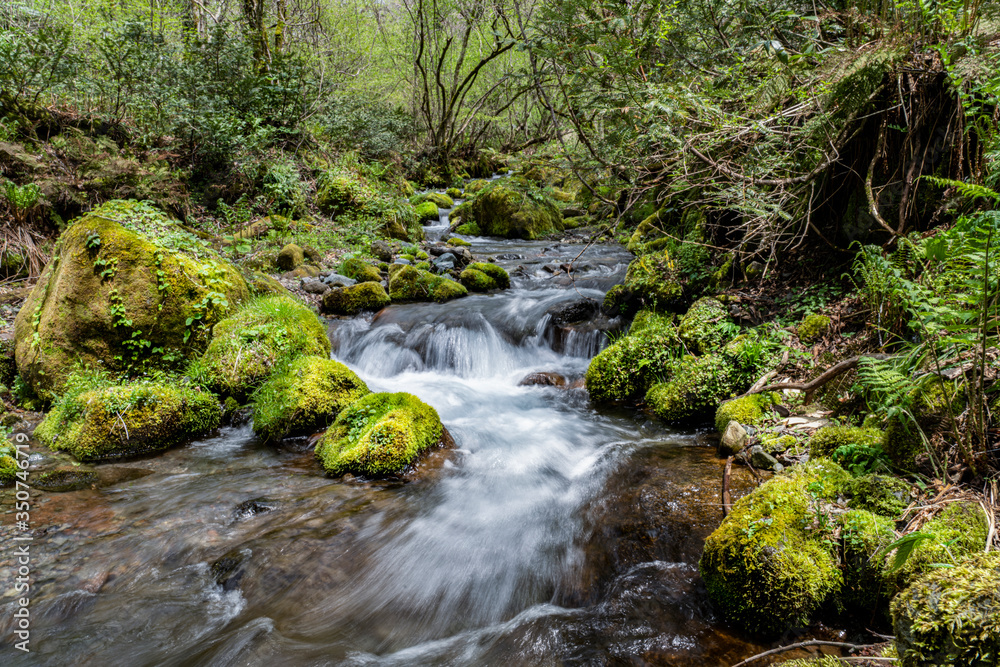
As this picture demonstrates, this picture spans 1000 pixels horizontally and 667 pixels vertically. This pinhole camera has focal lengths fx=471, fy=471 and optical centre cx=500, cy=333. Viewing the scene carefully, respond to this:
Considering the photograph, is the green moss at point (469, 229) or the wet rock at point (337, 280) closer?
→ the wet rock at point (337, 280)

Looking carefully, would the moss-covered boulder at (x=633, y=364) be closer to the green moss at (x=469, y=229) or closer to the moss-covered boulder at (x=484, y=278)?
the moss-covered boulder at (x=484, y=278)

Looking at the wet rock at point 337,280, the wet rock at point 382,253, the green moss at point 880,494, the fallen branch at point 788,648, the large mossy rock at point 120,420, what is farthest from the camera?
the wet rock at point 382,253

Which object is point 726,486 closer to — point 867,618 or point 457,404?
point 867,618

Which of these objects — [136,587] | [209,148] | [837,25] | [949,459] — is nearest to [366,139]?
[209,148]

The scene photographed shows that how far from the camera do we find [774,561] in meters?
2.66

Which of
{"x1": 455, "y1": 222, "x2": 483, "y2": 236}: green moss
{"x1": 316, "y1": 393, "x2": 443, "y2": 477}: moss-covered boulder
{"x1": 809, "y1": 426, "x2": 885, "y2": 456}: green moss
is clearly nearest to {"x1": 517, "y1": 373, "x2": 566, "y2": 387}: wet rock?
{"x1": 316, "y1": 393, "x2": 443, "y2": 477}: moss-covered boulder

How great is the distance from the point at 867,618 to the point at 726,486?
138cm

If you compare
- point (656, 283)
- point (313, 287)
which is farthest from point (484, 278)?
point (656, 283)

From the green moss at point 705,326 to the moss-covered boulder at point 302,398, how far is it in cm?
423

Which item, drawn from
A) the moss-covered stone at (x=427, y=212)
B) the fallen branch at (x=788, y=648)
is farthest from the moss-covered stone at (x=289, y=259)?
the fallen branch at (x=788, y=648)

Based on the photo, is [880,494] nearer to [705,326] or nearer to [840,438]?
[840,438]

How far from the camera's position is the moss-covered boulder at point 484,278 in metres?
10.7

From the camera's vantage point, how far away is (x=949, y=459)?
2826 mm

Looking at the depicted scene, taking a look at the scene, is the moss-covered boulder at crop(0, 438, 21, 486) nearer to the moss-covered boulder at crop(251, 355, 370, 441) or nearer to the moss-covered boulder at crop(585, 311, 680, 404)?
the moss-covered boulder at crop(251, 355, 370, 441)
